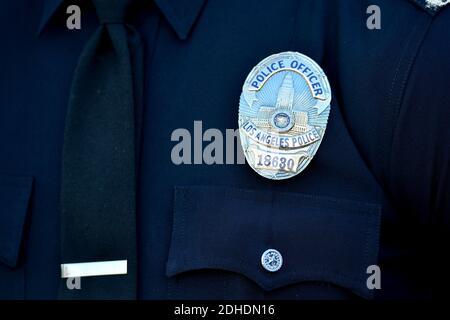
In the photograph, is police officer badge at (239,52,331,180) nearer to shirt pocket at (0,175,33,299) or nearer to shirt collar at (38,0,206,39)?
shirt collar at (38,0,206,39)

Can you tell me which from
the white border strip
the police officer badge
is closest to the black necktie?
the white border strip

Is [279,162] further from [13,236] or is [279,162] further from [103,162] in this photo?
Result: [13,236]

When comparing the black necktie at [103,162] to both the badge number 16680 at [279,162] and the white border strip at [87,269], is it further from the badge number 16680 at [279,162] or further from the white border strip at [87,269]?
the badge number 16680 at [279,162]

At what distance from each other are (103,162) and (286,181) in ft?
0.92

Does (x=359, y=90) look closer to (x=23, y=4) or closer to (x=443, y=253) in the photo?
(x=443, y=253)

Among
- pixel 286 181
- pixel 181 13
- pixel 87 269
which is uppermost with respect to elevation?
pixel 181 13

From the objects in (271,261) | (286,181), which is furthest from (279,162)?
(271,261)

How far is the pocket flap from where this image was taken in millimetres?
1136

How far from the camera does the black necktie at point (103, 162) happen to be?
1.08 metres

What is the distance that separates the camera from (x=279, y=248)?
1065mm

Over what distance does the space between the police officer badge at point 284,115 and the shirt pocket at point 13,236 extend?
36 cm

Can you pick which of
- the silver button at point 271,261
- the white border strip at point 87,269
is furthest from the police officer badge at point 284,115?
the white border strip at point 87,269

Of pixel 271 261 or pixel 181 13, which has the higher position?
pixel 181 13

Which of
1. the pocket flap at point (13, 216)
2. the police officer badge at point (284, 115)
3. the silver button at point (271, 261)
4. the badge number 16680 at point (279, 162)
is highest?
the police officer badge at point (284, 115)
